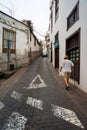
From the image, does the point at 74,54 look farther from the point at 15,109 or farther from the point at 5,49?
the point at 5,49

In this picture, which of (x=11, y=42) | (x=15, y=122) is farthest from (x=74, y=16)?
(x=11, y=42)

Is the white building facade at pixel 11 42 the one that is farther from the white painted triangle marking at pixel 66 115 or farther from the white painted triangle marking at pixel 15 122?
the white painted triangle marking at pixel 15 122

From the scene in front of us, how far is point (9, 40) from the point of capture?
16750mm

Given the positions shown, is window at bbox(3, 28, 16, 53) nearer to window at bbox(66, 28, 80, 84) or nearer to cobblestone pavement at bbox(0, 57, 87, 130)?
window at bbox(66, 28, 80, 84)

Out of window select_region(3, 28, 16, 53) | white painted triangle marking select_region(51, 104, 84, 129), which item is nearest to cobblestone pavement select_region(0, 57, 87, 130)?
white painted triangle marking select_region(51, 104, 84, 129)

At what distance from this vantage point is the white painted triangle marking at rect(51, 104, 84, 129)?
4.96 metres

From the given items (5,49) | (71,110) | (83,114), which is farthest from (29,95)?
(5,49)

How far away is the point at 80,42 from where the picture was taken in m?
9.08

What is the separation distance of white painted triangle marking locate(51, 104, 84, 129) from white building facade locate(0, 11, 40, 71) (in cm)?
1011

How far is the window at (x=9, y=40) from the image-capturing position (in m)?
16.1

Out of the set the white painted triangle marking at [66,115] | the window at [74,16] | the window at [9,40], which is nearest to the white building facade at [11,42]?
the window at [9,40]

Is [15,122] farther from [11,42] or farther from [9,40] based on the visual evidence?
[11,42]

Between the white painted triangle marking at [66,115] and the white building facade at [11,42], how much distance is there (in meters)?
10.1

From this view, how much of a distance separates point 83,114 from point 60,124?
1048mm
